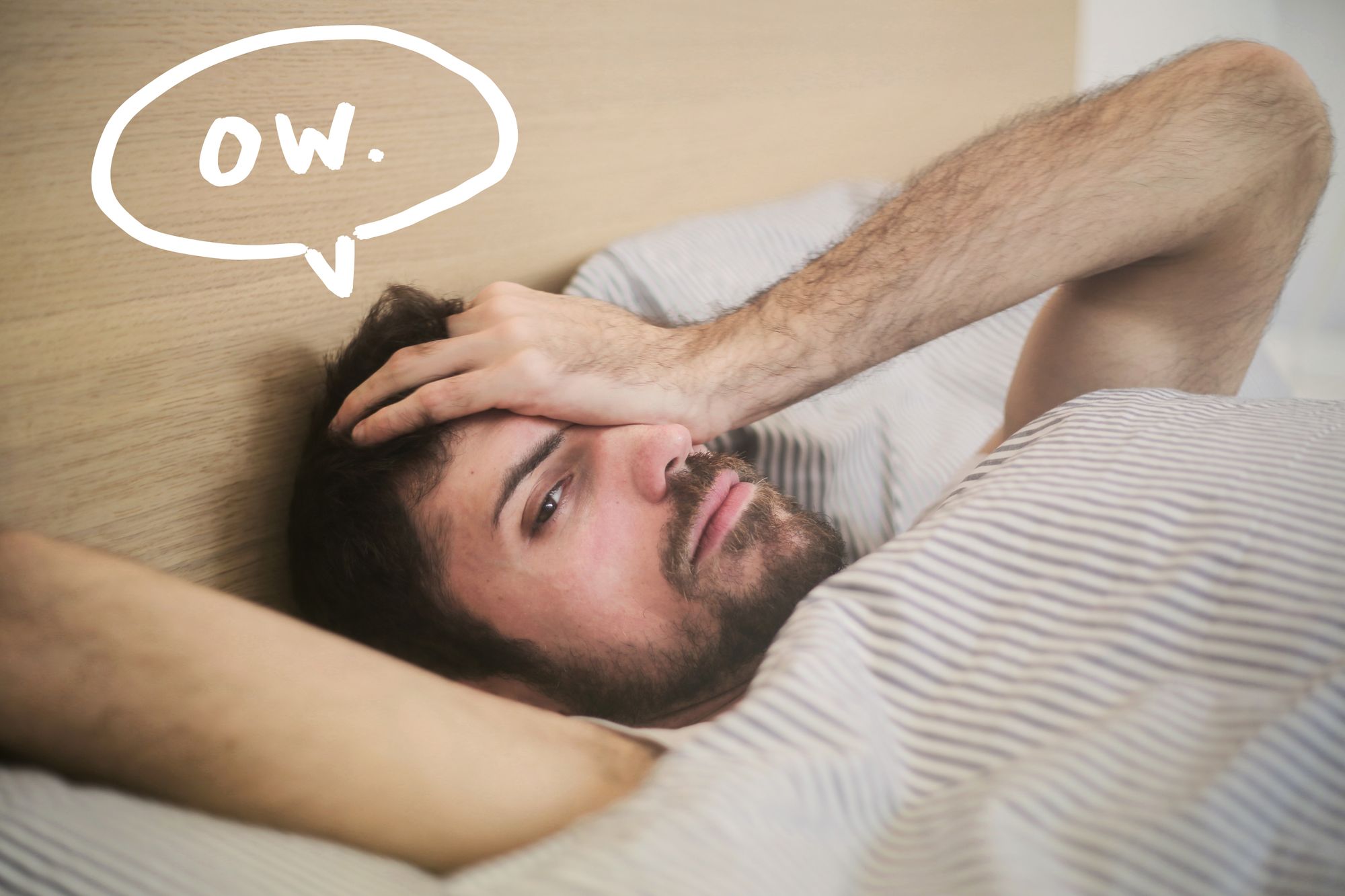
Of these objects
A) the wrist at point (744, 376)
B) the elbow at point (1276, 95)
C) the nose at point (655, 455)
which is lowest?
the nose at point (655, 455)

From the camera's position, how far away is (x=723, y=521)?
809 mm

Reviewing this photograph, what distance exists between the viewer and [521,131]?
93cm

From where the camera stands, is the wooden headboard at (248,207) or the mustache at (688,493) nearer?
the wooden headboard at (248,207)

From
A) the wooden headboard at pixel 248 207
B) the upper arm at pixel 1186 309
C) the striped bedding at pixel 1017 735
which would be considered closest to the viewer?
the striped bedding at pixel 1017 735

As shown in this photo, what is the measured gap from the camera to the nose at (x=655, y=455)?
0.76 m

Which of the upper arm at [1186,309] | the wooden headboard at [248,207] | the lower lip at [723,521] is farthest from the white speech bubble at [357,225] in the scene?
the upper arm at [1186,309]

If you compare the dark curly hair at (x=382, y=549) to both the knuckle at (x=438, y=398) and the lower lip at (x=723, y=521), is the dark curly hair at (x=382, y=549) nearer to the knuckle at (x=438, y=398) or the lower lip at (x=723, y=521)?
the knuckle at (x=438, y=398)

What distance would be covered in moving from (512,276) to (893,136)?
3.18 ft

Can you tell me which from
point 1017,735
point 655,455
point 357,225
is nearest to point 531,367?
point 655,455

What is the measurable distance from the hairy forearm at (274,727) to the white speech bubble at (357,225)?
309 millimetres

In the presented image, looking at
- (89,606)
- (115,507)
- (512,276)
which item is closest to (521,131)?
(512,276)

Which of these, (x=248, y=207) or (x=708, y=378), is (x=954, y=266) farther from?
(x=248, y=207)

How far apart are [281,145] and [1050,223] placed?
713 millimetres

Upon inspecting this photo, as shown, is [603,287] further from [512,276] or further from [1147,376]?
[1147,376]
